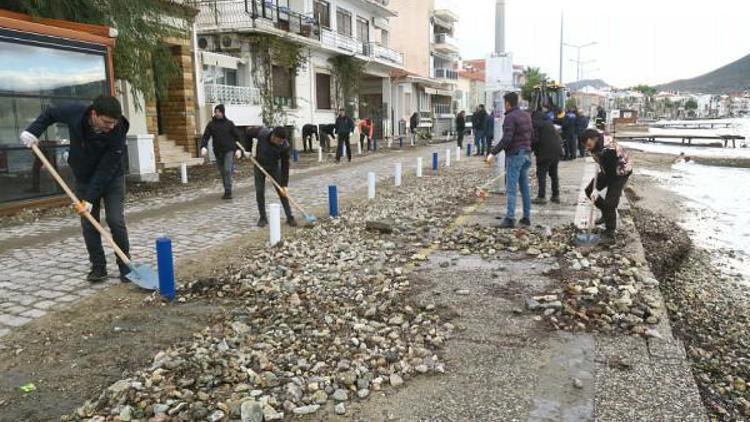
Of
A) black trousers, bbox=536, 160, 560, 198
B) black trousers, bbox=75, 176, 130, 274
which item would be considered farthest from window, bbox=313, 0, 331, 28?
black trousers, bbox=75, 176, 130, 274

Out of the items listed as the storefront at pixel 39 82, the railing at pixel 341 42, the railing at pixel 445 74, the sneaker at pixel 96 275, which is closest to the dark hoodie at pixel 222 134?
the storefront at pixel 39 82

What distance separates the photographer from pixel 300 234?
841cm

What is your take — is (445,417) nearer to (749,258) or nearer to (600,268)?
(600,268)

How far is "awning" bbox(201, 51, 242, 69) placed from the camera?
2078 cm

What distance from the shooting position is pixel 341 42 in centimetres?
3014

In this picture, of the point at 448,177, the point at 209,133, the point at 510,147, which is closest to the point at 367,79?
the point at 448,177

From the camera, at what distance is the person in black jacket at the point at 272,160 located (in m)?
8.80

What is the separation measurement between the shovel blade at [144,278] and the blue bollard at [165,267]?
285 millimetres

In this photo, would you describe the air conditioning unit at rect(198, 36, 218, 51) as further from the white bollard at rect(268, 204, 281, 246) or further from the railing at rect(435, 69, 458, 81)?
the railing at rect(435, 69, 458, 81)

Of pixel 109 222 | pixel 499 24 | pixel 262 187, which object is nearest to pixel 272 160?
pixel 262 187

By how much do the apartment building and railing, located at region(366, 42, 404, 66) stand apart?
0.19 feet

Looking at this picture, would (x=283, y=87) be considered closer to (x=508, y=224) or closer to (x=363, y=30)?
(x=363, y=30)

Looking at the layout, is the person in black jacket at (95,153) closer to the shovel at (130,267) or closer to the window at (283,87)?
the shovel at (130,267)

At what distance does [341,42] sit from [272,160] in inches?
891
